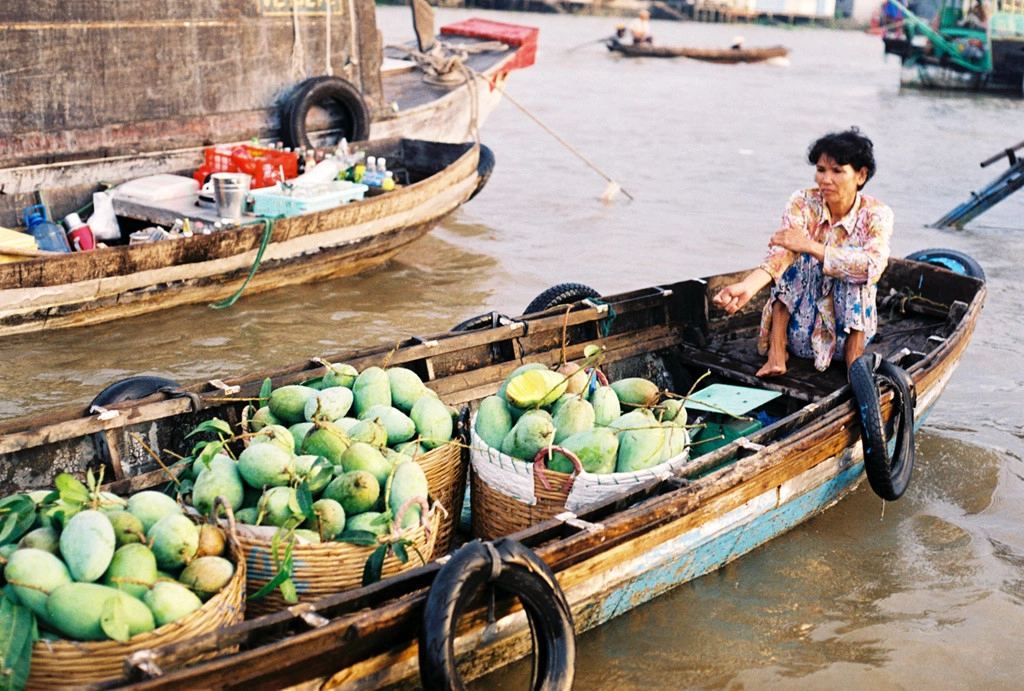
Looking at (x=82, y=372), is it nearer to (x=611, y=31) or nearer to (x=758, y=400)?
(x=758, y=400)

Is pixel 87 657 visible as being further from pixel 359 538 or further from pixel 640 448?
pixel 640 448

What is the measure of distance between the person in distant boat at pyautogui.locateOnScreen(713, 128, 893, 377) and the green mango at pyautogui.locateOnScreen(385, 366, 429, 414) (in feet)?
4.88

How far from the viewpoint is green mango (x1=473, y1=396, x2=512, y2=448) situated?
10.8 ft

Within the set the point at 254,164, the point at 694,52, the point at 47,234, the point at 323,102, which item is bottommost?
the point at 47,234

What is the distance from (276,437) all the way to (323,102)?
6.26 m

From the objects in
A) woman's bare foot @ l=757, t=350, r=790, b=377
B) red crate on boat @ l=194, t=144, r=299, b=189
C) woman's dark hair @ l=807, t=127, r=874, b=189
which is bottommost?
woman's bare foot @ l=757, t=350, r=790, b=377

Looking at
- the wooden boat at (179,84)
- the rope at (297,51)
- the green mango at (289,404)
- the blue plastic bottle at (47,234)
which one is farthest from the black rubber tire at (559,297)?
the rope at (297,51)

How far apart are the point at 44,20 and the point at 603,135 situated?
987 cm

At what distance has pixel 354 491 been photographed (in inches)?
108

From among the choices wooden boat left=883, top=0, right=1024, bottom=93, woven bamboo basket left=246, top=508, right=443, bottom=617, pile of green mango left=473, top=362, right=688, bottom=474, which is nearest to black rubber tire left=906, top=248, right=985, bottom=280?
pile of green mango left=473, top=362, right=688, bottom=474

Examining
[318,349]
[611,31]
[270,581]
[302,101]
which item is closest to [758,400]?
[270,581]

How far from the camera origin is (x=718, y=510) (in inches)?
134

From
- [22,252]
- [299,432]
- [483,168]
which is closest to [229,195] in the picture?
[22,252]

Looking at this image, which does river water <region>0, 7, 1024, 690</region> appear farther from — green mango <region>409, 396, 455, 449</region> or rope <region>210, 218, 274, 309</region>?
green mango <region>409, 396, 455, 449</region>
